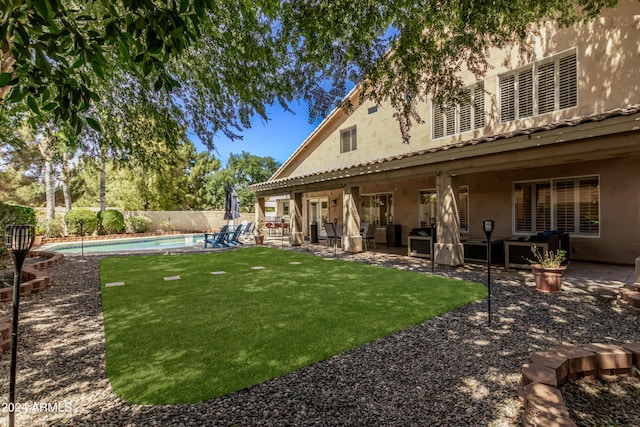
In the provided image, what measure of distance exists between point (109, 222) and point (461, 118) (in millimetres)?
21231

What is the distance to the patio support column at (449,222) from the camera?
8.83 meters

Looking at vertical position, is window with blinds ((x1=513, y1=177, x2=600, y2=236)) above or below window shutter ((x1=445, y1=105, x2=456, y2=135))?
below

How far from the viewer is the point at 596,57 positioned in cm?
844

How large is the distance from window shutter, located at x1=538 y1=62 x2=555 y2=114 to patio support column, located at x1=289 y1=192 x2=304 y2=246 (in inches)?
385

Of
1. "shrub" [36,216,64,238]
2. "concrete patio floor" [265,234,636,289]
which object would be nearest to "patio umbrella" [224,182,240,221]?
"concrete patio floor" [265,234,636,289]

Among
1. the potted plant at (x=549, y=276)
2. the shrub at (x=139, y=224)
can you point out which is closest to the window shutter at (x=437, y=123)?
the potted plant at (x=549, y=276)

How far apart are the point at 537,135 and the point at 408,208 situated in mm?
7626

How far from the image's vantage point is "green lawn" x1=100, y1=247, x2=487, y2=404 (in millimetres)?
3215

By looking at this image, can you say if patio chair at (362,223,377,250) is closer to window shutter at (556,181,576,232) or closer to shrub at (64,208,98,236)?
window shutter at (556,181,576,232)

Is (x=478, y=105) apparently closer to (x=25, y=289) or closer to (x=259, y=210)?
(x=259, y=210)

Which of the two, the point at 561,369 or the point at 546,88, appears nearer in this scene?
the point at 561,369

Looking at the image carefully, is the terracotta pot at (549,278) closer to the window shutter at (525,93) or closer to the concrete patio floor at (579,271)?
the concrete patio floor at (579,271)

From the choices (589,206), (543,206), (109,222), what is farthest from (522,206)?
(109,222)

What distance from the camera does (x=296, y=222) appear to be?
15.1m
